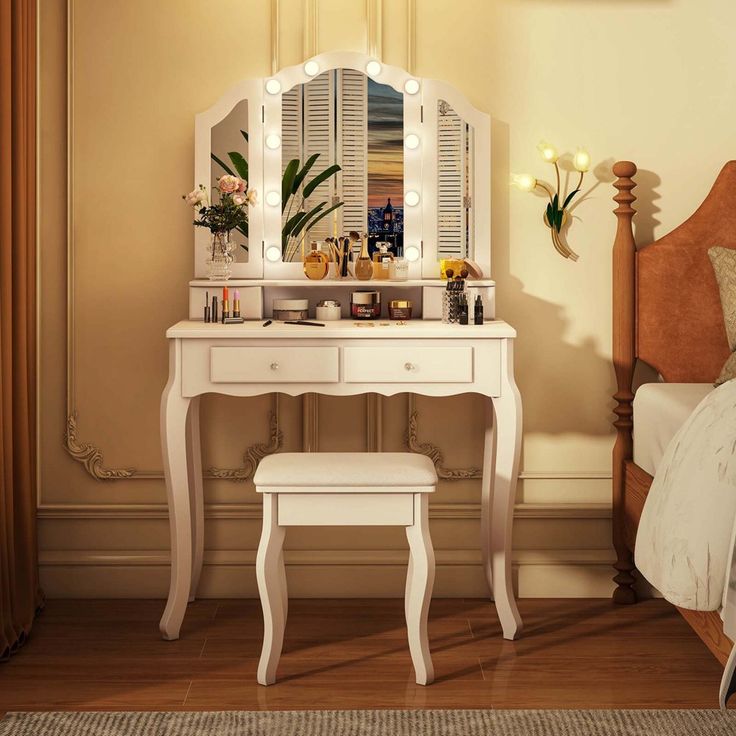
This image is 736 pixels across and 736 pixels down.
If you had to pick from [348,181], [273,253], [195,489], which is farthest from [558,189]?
[195,489]

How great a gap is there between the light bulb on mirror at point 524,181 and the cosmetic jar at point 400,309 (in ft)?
1.73

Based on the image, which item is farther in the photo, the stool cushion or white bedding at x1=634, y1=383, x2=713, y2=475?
white bedding at x1=634, y1=383, x2=713, y2=475

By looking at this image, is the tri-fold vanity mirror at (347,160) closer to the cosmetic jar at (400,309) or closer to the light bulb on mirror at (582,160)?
the cosmetic jar at (400,309)

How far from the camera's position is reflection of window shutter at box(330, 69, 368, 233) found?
3.25 meters

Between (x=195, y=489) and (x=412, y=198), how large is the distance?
1.17 meters

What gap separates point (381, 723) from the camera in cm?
241

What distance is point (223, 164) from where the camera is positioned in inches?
128

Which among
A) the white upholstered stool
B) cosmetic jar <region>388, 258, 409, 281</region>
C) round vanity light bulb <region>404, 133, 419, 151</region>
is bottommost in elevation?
the white upholstered stool

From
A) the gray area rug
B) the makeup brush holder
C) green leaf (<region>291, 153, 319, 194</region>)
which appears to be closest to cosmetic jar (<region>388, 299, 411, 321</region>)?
the makeup brush holder

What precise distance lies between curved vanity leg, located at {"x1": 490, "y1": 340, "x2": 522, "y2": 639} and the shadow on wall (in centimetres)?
45

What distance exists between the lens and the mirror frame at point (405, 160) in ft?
10.6

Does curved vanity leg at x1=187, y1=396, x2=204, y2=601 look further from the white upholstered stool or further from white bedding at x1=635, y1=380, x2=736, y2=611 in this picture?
white bedding at x1=635, y1=380, x2=736, y2=611

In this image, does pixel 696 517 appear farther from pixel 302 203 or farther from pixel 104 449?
pixel 104 449

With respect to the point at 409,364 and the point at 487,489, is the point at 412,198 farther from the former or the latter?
the point at 487,489
